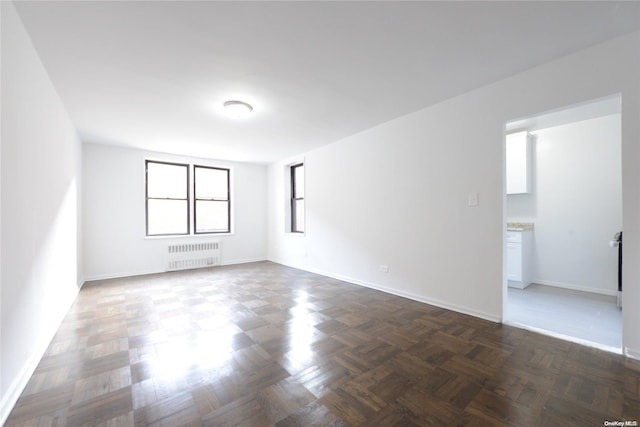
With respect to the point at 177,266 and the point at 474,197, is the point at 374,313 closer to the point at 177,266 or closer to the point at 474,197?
the point at 474,197

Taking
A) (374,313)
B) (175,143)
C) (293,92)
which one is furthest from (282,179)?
(374,313)

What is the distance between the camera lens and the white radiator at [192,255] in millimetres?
5531

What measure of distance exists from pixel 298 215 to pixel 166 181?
2921 mm

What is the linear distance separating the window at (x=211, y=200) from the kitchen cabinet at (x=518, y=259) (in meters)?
5.69

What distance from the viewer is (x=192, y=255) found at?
5.77 meters

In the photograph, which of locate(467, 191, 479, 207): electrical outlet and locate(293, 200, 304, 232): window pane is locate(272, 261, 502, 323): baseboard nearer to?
locate(467, 191, 479, 207): electrical outlet

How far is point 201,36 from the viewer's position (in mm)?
1979

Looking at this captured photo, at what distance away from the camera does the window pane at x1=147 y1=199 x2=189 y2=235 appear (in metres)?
5.51

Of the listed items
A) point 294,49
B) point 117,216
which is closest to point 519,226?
point 294,49

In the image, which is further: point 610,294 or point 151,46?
point 610,294

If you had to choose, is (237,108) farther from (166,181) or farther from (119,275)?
(119,275)

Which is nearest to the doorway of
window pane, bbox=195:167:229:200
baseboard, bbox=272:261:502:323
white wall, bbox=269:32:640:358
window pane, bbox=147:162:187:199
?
baseboard, bbox=272:261:502:323

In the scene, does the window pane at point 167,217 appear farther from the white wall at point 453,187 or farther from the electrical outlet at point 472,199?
the electrical outlet at point 472,199

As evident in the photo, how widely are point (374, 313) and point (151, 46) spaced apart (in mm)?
3236
